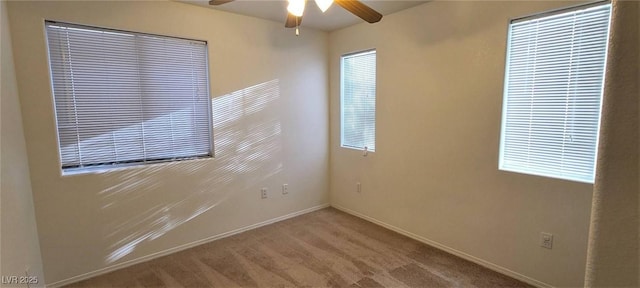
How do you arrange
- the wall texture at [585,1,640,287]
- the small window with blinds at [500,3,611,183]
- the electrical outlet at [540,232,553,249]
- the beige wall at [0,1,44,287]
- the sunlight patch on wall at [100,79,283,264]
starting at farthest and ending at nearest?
the sunlight patch on wall at [100,79,283,264] < the electrical outlet at [540,232,553,249] < the small window with blinds at [500,3,611,183] < the beige wall at [0,1,44,287] < the wall texture at [585,1,640,287]

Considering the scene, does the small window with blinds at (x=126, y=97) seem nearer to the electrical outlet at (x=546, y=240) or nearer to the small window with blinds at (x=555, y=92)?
the small window with blinds at (x=555, y=92)

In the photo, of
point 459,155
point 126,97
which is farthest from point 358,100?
point 126,97

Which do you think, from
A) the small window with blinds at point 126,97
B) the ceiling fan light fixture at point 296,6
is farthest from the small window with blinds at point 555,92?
the small window with blinds at point 126,97

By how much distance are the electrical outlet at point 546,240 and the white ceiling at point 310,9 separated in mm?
2262

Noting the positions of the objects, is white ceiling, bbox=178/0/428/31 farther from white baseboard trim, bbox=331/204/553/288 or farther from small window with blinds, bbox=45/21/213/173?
white baseboard trim, bbox=331/204/553/288

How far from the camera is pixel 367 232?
3367mm

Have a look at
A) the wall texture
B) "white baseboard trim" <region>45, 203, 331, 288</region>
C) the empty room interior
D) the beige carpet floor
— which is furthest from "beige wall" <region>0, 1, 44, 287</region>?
the wall texture

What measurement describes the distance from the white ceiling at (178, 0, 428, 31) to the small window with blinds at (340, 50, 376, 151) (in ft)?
1.56

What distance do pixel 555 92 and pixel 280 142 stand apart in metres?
2.69

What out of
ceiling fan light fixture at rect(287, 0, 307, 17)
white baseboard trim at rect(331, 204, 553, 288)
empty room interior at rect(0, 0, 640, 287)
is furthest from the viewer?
white baseboard trim at rect(331, 204, 553, 288)

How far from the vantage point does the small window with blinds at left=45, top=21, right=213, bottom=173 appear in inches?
95.0

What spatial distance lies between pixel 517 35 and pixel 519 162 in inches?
39.9

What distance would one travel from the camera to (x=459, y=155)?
2740 mm

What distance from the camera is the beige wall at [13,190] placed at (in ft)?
5.44
